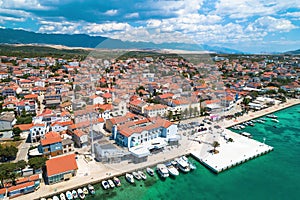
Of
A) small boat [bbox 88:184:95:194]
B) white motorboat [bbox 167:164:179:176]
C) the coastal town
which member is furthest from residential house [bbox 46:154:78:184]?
white motorboat [bbox 167:164:179:176]

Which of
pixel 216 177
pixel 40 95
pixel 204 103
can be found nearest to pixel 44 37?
pixel 40 95

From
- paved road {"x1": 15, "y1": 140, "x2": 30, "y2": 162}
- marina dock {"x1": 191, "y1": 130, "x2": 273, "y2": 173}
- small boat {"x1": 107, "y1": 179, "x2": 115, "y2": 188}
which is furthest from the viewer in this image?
paved road {"x1": 15, "y1": 140, "x2": 30, "y2": 162}

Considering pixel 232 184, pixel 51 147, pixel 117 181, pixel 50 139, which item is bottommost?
pixel 232 184

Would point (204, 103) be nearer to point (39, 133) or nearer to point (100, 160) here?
point (100, 160)

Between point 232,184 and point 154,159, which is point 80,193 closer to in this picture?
point 154,159

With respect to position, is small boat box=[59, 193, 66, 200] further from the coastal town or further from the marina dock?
the marina dock

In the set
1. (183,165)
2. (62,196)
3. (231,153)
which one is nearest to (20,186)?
(62,196)

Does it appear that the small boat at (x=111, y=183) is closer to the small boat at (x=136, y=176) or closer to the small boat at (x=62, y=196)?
the small boat at (x=136, y=176)
